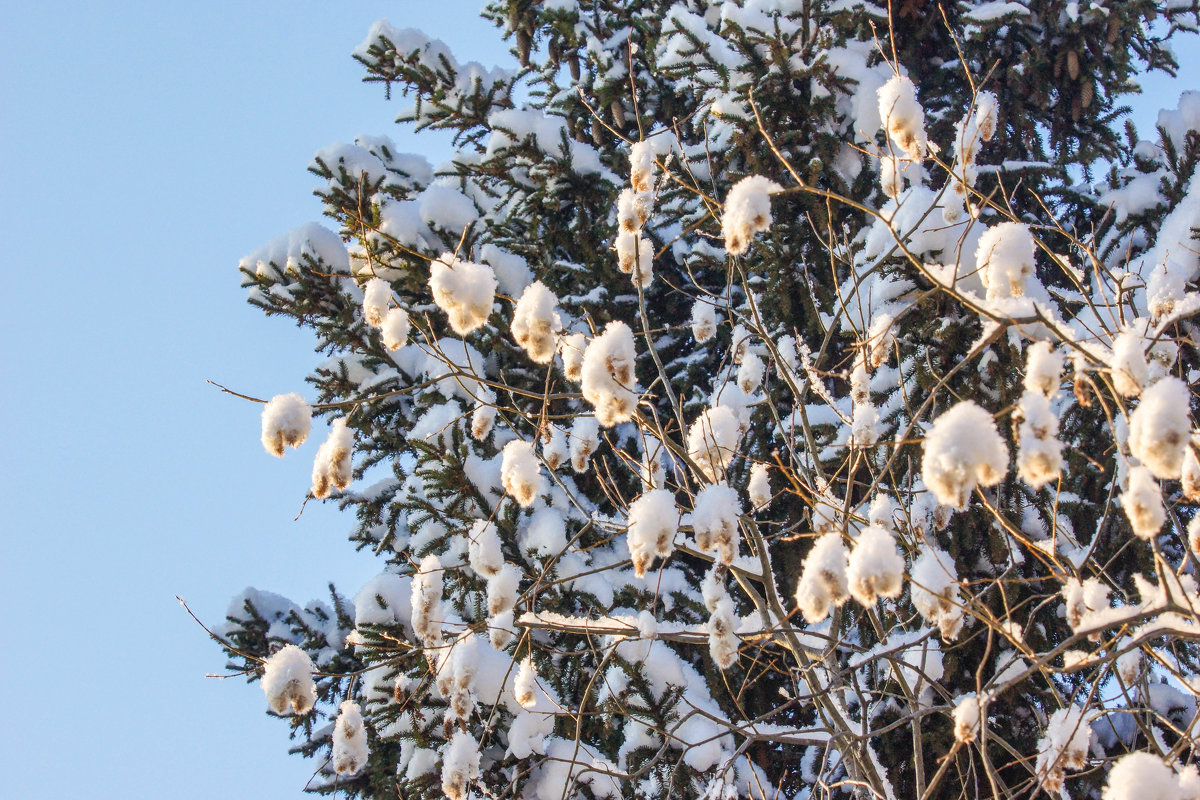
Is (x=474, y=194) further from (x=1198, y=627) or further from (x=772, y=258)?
(x=1198, y=627)

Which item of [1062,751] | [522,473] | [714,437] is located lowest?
[1062,751]

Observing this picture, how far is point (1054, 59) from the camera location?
193 inches

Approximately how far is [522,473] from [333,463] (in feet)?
1.44

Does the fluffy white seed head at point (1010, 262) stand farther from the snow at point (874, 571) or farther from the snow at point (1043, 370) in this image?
the snow at point (874, 571)

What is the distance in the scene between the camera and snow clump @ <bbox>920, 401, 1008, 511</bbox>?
136 cm

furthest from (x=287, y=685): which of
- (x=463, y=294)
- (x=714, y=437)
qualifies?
(x=714, y=437)

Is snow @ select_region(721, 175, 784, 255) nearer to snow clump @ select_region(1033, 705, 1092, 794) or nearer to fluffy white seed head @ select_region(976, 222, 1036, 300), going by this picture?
fluffy white seed head @ select_region(976, 222, 1036, 300)

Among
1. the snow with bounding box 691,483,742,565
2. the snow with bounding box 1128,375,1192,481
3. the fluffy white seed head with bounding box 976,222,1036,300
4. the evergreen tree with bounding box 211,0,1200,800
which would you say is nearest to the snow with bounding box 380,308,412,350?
the evergreen tree with bounding box 211,0,1200,800

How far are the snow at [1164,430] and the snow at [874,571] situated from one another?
41cm

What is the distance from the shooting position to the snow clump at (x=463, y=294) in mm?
1897

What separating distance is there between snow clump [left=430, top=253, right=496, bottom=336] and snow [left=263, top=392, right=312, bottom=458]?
394 mm

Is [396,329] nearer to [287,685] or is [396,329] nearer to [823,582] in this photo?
[287,685]

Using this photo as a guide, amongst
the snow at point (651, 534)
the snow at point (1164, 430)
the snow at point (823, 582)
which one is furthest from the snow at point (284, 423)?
the snow at point (1164, 430)

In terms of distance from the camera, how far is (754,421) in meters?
4.23
